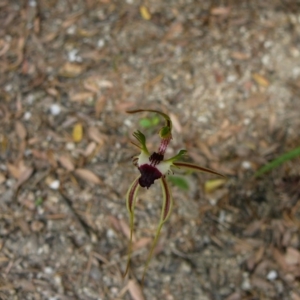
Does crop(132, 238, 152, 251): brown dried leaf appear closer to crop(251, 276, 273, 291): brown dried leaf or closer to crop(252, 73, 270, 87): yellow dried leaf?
crop(251, 276, 273, 291): brown dried leaf

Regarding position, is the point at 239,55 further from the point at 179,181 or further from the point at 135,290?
the point at 135,290

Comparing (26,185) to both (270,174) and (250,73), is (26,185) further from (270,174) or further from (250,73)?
(250,73)

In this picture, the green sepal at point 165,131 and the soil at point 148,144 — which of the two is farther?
the soil at point 148,144

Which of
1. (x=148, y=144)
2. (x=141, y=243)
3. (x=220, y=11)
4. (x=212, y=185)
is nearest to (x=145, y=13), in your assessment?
(x=220, y=11)

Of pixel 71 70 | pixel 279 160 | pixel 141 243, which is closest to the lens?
pixel 279 160

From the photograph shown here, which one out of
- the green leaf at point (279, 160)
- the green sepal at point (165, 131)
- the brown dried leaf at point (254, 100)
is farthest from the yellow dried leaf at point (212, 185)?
the green sepal at point (165, 131)

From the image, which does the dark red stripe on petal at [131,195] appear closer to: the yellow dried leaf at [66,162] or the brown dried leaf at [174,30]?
the yellow dried leaf at [66,162]

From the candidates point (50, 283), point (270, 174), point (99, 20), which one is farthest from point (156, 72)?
point (50, 283)
